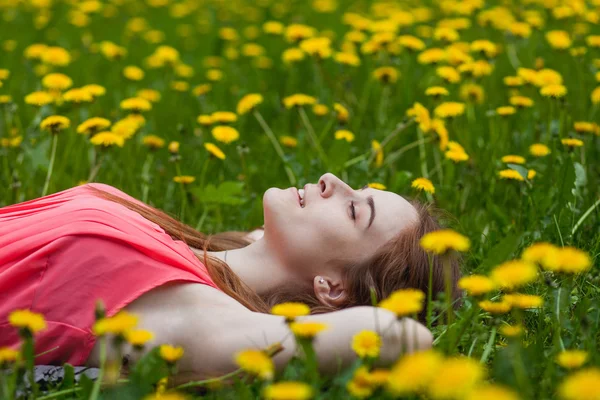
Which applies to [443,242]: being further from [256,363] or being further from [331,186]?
[331,186]

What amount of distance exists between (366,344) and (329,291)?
54cm

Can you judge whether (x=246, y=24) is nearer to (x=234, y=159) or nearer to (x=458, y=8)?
(x=458, y=8)

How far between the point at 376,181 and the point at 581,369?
1.40 m

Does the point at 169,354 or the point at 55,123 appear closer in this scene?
the point at 169,354

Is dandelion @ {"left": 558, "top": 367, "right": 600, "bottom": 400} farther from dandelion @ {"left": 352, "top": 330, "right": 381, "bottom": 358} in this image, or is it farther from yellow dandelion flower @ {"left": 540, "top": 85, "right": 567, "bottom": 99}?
yellow dandelion flower @ {"left": 540, "top": 85, "right": 567, "bottom": 99}

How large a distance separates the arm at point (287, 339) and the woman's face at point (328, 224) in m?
0.35

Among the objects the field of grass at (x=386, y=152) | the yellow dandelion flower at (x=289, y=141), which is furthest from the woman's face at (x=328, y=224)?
the yellow dandelion flower at (x=289, y=141)

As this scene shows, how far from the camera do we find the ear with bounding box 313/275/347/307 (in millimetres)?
2090

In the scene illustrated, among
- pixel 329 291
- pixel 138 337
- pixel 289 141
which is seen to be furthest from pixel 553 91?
pixel 138 337

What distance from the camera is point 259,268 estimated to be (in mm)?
2158

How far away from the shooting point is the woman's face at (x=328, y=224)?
2080 mm

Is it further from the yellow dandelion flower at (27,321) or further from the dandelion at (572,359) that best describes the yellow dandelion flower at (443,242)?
the yellow dandelion flower at (27,321)

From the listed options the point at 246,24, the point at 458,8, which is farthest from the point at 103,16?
the point at 458,8

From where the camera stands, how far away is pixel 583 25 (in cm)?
463
